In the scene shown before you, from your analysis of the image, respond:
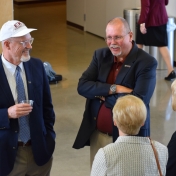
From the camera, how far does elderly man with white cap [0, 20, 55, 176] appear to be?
3420 mm

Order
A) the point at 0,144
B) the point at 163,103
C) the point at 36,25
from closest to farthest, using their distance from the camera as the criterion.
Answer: the point at 0,144 < the point at 163,103 < the point at 36,25

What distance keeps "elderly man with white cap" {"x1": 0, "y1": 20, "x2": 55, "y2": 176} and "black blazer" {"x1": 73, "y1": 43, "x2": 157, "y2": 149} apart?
51 cm

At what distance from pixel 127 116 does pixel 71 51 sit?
740 centimetres

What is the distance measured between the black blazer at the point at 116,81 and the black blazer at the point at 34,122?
17.5 inches

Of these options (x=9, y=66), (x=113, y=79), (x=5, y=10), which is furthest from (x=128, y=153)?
(x=5, y=10)

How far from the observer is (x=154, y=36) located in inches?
322

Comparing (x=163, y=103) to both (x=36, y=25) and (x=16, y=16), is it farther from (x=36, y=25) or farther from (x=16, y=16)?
(x=16, y=16)

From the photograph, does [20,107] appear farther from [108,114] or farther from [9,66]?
[108,114]

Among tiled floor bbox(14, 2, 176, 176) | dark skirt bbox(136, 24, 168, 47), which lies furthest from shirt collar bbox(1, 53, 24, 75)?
dark skirt bbox(136, 24, 168, 47)

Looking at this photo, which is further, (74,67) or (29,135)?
(74,67)

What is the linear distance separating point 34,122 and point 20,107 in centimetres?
25

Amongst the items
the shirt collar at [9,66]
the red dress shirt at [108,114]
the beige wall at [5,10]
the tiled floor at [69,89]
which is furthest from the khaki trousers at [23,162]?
the beige wall at [5,10]

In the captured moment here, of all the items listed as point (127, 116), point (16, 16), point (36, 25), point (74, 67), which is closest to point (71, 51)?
point (74, 67)

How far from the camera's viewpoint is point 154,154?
2904 mm
